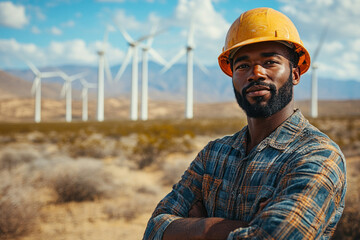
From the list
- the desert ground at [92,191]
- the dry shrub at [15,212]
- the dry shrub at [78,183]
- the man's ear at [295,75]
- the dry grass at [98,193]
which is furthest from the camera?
the dry shrub at [78,183]

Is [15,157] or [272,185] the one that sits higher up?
[272,185]

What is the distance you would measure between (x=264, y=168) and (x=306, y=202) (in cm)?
53

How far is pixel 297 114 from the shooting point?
9.91 feet

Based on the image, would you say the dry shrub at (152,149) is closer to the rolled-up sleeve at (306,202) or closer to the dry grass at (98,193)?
the dry grass at (98,193)

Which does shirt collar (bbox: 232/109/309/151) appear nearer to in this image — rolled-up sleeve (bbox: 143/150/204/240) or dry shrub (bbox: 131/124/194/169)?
rolled-up sleeve (bbox: 143/150/204/240)

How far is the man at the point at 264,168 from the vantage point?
2.35 m

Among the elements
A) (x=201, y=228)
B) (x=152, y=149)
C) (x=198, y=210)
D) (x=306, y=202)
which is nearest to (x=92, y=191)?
(x=152, y=149)

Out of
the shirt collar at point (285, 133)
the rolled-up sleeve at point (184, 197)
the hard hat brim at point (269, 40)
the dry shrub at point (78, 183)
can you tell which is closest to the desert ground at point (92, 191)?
the dry shrub at point (78, 183)

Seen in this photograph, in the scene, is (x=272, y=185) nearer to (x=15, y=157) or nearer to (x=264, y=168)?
(x=264, y=168)

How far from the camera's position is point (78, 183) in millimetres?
13586

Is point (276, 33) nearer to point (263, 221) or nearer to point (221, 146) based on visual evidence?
point (221, 146)

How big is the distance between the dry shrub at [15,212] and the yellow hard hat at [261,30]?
890 cm

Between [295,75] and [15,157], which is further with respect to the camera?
[15,157]

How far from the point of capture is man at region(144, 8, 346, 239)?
2.35 meters
